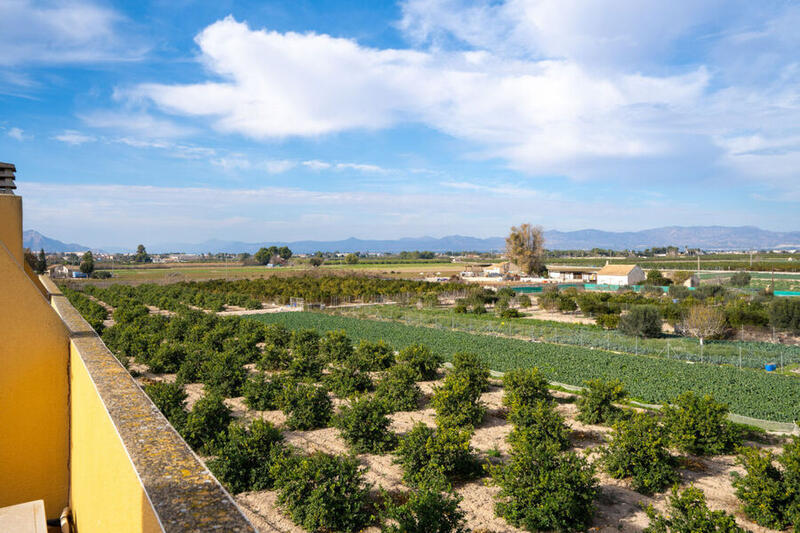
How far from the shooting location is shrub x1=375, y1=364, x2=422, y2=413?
14.2 meters

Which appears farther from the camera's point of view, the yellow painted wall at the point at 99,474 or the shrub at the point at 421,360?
the shrub at the point at 421,360

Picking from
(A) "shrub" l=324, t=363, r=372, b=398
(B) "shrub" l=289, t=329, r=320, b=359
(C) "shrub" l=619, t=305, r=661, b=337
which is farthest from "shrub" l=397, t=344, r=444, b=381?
(C) "shrub" l=619, t=305, r=661, b=337

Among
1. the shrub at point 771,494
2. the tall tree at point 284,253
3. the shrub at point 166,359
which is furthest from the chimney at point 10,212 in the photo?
the tall tree at point 284,253

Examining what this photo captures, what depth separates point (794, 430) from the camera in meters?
12.8

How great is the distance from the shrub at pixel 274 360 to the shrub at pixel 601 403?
11330 millimetres

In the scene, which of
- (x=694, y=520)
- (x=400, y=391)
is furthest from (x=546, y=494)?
(x=400, y=391)

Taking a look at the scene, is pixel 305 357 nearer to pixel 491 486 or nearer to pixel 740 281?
pixel 491 486

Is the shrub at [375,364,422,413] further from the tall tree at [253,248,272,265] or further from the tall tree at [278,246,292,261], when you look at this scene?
the tall tree at [278,246,292,261]

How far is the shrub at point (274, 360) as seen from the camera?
62.2ft

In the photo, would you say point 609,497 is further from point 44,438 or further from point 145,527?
point 44,438

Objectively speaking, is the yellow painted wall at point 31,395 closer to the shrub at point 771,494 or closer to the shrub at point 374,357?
the shrub at point 771,494

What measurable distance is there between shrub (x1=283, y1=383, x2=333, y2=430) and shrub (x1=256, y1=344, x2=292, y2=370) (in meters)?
6.27

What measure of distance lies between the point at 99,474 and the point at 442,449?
243 inches

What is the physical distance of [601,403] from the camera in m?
13.1
